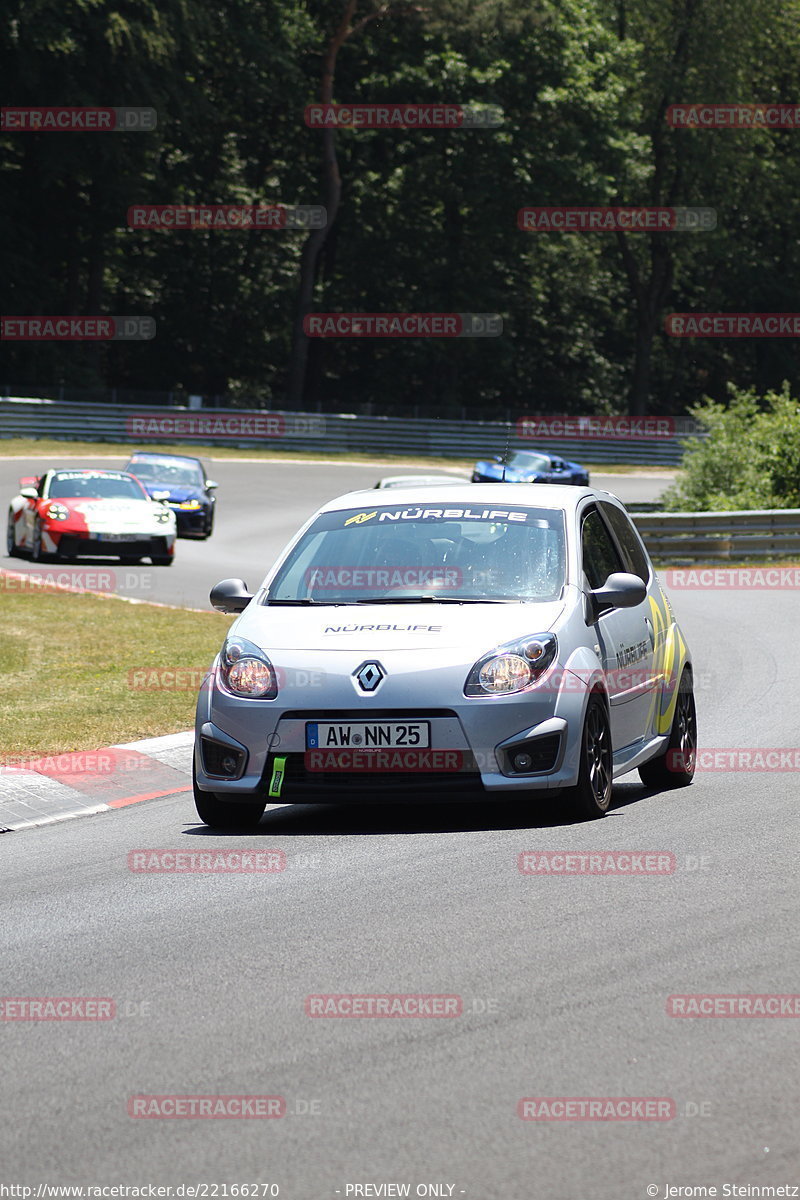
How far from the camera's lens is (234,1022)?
5.29 metres

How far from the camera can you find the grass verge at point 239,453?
176 ft

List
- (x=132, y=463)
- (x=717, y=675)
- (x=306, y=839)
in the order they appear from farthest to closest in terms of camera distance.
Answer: (x=132, y=463), (x=717, y=675), (x=306, y=839)

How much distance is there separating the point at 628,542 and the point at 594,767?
2204 mm

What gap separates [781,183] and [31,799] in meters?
74.9

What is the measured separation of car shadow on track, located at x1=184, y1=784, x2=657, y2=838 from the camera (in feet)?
28.3

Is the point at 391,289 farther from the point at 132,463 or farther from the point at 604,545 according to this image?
the point at 604,545

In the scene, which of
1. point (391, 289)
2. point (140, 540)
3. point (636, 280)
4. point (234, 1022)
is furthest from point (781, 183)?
point (234, 1022)
